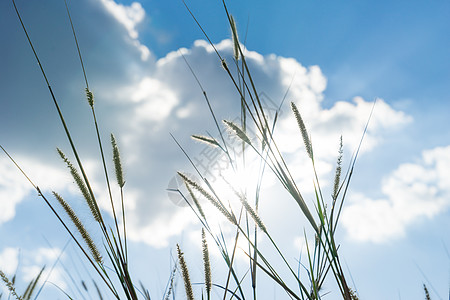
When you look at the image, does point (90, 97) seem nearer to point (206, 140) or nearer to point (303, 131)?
point (206, 140)

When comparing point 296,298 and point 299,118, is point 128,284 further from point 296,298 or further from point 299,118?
point 299,118

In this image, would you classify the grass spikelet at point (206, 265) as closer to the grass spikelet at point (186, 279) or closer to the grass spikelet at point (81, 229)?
the grass spikelet at point (186, 279)

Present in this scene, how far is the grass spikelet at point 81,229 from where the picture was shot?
4.34 ft

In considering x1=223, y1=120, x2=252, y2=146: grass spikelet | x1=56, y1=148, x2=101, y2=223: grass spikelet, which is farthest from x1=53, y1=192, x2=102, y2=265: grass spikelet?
x1=223, y1=120, x2=252, y2=146: grass spikelet

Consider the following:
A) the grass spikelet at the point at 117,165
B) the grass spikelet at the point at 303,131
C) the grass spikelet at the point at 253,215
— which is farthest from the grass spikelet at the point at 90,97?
the grass spikelet at the point at 303,131

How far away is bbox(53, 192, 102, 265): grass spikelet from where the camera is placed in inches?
52.1

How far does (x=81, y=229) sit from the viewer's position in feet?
4.42

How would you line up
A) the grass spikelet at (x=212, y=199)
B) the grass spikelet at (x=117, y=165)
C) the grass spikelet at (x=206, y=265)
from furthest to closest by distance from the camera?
the grass spikelet at (x=206, y=265), the grass spikelet at (x=117, y=165), the grass spikelet at (x=212, y=199)

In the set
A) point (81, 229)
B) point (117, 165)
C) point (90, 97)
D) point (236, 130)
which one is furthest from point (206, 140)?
point (81, 229)

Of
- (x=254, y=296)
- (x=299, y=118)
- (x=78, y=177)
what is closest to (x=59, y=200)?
(x=78, y=177)

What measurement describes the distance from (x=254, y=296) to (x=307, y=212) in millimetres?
588

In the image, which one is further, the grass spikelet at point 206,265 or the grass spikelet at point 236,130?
the grass spikelet at point 206,265

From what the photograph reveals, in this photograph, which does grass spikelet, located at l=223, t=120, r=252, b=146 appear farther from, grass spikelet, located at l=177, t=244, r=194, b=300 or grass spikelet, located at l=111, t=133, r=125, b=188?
grass spikelet, located at l=177, t=244, r=194, b=300

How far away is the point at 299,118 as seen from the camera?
1.38 m
